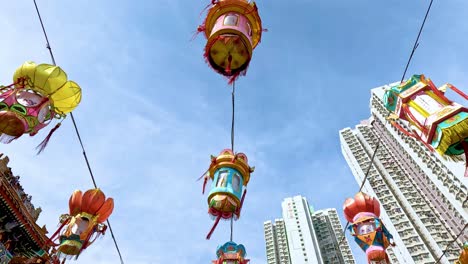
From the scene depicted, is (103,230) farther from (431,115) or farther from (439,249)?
(439,249)

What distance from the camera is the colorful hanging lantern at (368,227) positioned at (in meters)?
7.92

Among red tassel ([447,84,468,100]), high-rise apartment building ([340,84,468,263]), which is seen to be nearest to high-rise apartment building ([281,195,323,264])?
high-rise apartment building ([340,84,468,263])

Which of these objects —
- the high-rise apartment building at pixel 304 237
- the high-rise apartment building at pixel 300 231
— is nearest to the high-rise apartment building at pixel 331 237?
the high-rise apartment building at pixel 304 237

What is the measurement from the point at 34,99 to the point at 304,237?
206 ft

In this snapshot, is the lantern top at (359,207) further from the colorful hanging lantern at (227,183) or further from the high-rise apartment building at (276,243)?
the high-rise apartment building at (276,243)

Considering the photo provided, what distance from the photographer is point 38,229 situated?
13.7 meters

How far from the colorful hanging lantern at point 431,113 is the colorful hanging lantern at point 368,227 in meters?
2.51

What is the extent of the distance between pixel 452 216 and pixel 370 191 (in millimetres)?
15188

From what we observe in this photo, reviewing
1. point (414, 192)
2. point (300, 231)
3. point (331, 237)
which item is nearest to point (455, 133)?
point (414, 192)

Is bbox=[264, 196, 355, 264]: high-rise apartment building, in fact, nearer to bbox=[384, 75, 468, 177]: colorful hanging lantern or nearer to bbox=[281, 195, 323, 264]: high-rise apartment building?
bbox=[281, 195, 323, 264]: high-rise apartment building

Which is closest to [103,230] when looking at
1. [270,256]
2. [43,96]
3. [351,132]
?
[43,96]

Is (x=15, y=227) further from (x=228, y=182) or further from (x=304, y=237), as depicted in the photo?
(x=304, y=237)

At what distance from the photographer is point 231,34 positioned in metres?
6.04

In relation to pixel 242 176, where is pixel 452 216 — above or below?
above
